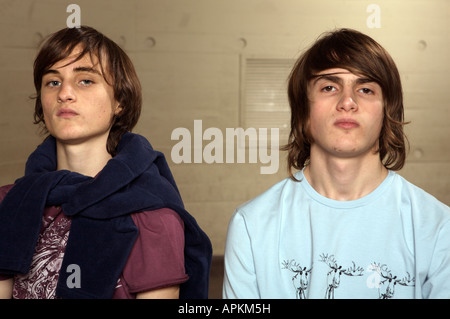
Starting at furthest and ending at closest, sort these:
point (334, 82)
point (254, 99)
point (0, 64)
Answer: point (254, 99) → point (0, 64) → point (334, 82)

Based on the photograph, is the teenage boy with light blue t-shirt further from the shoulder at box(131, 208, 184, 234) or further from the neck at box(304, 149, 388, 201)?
the shoulder at box(131, 208, 184, 234)

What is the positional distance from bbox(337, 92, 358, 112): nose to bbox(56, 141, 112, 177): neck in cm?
80

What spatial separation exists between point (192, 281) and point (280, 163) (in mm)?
2644

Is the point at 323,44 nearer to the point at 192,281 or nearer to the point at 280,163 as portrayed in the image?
the point at 192,281

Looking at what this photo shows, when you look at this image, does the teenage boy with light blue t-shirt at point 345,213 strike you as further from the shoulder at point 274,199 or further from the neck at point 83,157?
the neck at point 83,157

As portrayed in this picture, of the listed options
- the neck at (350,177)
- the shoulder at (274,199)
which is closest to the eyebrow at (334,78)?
the neck at (350,177)

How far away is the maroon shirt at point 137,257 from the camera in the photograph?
1757 mm

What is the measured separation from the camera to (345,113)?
176 cm

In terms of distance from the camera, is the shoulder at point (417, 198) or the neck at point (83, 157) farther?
the neck at point (83, 157)

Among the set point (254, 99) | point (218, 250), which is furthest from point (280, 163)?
point (218, 250)

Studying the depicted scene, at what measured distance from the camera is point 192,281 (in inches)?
78.4

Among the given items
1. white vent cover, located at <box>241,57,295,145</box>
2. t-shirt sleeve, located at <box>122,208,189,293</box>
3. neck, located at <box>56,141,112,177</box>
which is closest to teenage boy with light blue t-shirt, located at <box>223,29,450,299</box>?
t-shirt sleeve, located at <box>122,208,189,293</box>

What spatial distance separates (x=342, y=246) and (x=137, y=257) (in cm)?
63

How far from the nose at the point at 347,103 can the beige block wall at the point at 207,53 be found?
8.69 feet
